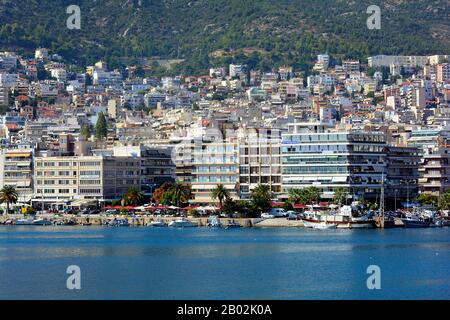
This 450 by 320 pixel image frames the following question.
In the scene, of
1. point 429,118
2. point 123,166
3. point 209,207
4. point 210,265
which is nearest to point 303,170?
point 209,207

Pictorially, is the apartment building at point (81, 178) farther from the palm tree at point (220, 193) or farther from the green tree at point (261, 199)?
the green tree at point (261, 199)

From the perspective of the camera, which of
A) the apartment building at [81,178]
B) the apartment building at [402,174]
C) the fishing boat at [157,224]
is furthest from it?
the apartment building at [81,178]

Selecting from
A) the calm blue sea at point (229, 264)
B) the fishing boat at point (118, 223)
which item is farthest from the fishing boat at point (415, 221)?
the fishing boat at point (118, 223)

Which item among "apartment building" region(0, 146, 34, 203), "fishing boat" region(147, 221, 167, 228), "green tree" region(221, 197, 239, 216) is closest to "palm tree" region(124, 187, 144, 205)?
"fishing boat" region(147, 221, 167, 228)

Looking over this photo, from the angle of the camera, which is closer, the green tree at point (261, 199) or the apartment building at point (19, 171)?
the green tree at point (261, 199)

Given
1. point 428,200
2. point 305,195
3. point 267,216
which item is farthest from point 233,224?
point 428,200

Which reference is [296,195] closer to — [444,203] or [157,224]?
[157,224]

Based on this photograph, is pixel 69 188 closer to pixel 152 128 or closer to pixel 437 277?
pixel 152 128
